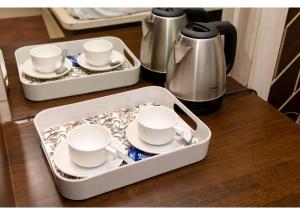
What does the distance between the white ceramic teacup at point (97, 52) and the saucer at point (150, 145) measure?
240mm

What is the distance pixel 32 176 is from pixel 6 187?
77 millimetres

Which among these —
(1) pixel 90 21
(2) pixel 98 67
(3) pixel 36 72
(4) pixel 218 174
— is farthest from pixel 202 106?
(1) pixel 90 21

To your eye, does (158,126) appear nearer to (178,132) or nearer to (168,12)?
(178,132)

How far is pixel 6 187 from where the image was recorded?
0.53m

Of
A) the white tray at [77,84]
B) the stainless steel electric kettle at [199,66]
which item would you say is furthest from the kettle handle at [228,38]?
the white tray at [77,84]

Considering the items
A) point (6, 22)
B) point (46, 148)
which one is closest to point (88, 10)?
point (6, 22)

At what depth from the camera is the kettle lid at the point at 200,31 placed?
71 centimetres

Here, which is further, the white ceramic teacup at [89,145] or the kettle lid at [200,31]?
the kettle lid at [200,31]

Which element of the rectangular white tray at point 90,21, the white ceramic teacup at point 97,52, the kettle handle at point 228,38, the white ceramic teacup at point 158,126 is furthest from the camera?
the rectangular white tray at point 90,21

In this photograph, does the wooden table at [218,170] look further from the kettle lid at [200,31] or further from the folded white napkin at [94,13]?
the folded white napkin at [94,13]

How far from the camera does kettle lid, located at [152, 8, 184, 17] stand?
32.6 inches

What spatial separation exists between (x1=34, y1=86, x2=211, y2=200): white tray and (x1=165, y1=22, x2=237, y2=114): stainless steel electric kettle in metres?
0.04

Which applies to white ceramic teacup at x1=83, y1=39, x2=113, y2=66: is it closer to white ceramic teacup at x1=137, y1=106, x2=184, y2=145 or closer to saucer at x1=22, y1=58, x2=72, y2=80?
saucer at x1=22, y1=58, x2=72, y2=80

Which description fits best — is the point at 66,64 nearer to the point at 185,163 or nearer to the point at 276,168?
the point at 185,163
